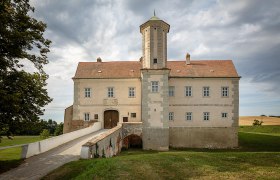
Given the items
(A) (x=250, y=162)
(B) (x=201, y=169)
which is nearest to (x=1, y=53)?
(B) (x=201, y=169)

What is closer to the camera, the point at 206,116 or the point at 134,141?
the point at 134,141

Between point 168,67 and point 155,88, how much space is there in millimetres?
6140

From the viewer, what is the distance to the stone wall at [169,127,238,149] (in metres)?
27.9

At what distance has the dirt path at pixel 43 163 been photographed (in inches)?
430

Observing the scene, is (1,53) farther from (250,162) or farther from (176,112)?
(176,112)

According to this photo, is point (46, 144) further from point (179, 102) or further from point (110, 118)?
point (179, 102)

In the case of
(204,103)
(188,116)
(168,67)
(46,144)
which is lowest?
(46,144)

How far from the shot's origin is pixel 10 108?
36.1 ft

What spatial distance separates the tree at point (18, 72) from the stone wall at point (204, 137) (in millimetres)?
18161

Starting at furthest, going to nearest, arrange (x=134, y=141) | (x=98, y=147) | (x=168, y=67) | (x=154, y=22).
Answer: (x=168, y=67)
(x=134, y=141)
(x=154, y=22)
(x=98, y=147)

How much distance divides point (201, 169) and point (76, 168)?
18.4ft

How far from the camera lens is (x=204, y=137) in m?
28.1

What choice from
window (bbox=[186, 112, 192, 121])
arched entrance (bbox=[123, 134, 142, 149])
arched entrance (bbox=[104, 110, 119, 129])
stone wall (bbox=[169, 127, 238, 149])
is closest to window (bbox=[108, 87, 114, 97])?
arched entrance (bbox=[104, 110, 119, 129])

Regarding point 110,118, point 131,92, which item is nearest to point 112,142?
point 110,118
